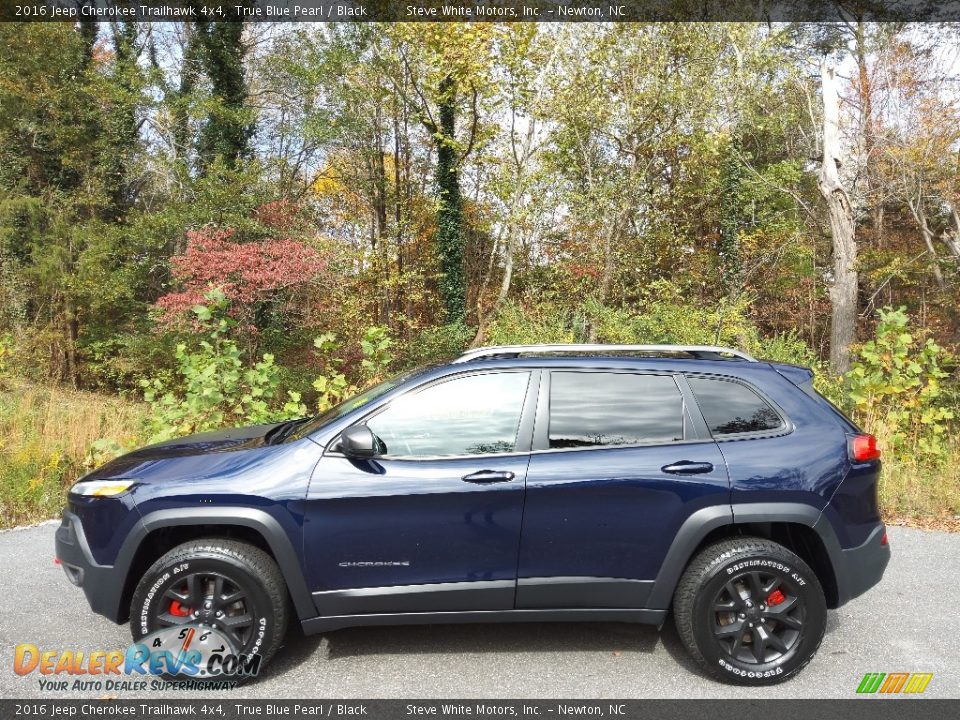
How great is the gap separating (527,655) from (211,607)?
1.64 meters

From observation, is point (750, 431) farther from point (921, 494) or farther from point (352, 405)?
point (921, 494)

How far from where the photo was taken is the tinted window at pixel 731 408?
3295 mm

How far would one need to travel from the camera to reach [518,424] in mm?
3258

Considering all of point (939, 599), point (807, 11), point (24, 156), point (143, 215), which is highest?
point (807, 11)

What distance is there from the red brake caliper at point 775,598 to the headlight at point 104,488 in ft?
10.7

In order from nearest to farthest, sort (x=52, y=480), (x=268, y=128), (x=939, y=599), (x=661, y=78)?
(x=939, y=599) → (x=52, y=480) → (x=661, y=78) → (x=268, y=128)

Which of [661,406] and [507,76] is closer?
[661,406]

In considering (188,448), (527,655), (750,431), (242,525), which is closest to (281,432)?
(188,448)

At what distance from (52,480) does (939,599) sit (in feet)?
24.2

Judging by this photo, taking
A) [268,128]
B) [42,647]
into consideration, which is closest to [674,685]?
[42,647]

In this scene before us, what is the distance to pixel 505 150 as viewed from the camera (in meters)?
18.2

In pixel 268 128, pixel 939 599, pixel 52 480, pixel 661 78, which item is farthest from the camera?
pixel 268 128

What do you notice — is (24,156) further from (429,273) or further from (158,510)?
(158,510)

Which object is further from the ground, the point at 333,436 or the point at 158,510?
the point at 333,436
